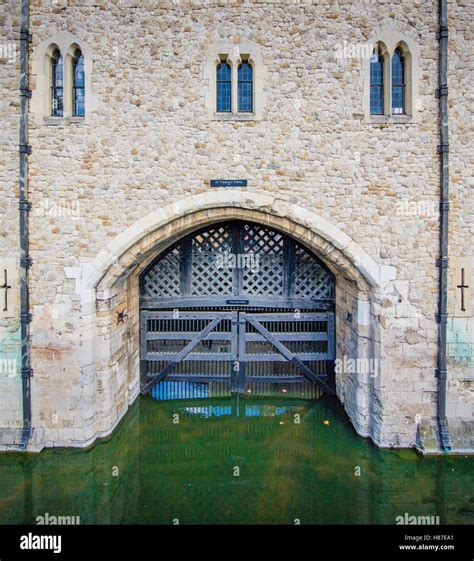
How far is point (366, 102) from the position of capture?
19.6 ft

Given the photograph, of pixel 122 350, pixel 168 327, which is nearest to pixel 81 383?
pixel 122 350

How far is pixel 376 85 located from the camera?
6.27 meters

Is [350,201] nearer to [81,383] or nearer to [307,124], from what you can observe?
[307,124]

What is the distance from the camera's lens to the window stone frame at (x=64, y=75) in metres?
5.93

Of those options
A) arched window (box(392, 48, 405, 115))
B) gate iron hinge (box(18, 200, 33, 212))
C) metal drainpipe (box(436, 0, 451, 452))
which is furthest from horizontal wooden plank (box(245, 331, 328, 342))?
gate iron hinge (box(18, 200, 33, 212))

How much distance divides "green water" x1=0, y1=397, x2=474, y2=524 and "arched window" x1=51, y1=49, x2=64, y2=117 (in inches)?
210

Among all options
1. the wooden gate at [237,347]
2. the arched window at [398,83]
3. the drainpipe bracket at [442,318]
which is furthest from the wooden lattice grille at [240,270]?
the arched window at [398,83]

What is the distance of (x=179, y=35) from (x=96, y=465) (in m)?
6.51

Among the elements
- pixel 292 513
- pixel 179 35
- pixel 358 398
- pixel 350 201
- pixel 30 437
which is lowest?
pixel 292 513

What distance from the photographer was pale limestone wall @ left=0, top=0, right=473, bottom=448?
19.5ft

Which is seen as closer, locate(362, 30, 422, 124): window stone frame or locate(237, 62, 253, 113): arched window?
locate(362, 30, 422, 124): window stone frame

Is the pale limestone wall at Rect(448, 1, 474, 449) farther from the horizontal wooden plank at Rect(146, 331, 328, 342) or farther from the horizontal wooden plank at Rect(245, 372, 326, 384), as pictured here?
the horizontal wooden plank at Rect(245, 372, 326, 384)

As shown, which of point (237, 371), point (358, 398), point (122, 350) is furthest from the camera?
point (237, 371)
